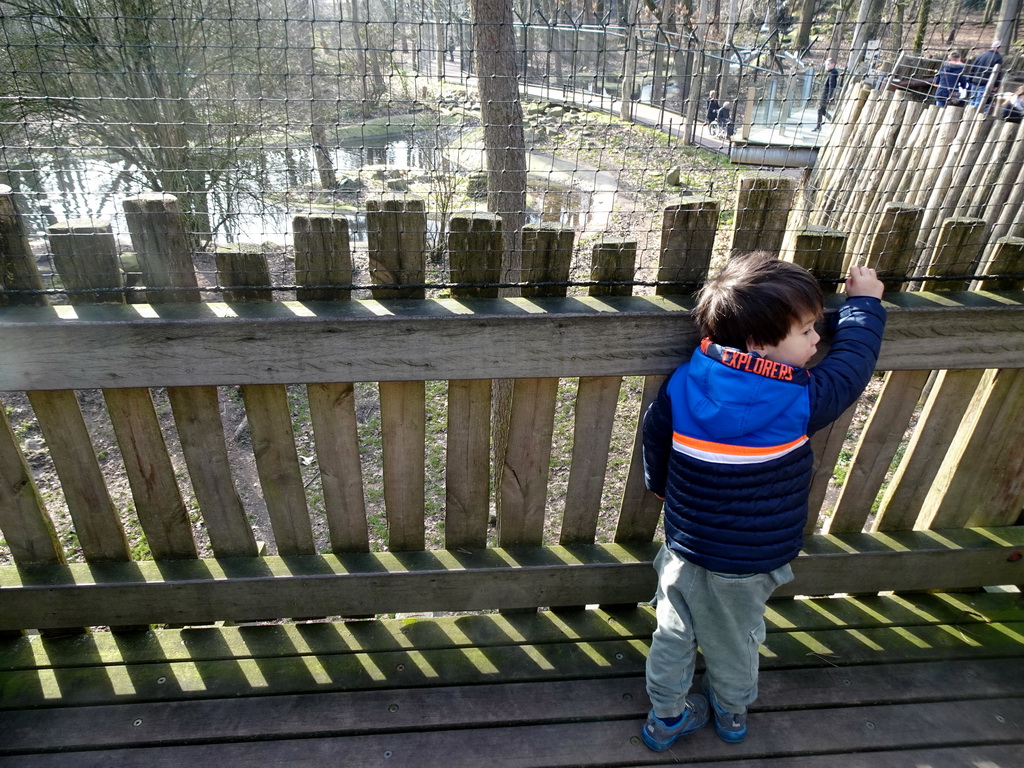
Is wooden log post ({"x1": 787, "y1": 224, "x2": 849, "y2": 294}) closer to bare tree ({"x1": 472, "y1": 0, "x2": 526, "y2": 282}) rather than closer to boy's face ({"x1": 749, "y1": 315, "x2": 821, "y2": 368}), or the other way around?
boy's face ({"x1": 749, "y1": 315, "x2": 821, "y2": 368})

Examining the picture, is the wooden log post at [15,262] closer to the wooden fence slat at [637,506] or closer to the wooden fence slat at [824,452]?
the wooden fence slat at [637,506]

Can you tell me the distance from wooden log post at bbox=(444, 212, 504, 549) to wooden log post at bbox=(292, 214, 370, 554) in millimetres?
284

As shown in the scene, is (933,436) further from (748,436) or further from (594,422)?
(594,422)

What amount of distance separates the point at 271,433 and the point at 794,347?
4.81 feet

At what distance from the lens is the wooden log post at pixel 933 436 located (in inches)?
86.4

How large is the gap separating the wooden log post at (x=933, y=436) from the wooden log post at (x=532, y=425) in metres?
1.22

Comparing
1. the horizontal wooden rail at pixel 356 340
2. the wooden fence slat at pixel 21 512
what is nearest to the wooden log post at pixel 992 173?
the horizontal wooden rail at pixel 356 340

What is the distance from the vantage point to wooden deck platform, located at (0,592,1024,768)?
6.69 feet

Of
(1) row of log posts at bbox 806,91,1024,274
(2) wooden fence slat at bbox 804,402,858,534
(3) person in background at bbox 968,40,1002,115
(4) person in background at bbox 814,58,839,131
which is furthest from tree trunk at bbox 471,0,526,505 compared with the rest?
(3) person in background at bbox 968,40,1002,115

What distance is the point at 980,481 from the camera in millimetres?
2521

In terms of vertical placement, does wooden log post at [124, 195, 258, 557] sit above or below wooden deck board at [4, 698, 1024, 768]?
above

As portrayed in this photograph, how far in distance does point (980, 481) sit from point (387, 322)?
2.12 metres

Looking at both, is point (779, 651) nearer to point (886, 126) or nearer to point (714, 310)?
point (714, 310)

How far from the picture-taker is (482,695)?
7.21ft
